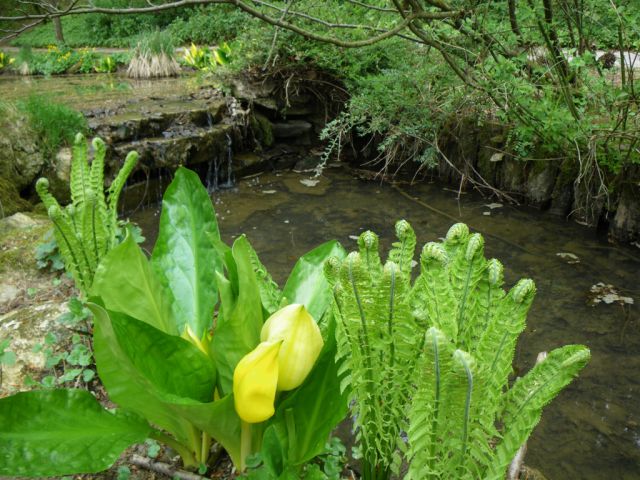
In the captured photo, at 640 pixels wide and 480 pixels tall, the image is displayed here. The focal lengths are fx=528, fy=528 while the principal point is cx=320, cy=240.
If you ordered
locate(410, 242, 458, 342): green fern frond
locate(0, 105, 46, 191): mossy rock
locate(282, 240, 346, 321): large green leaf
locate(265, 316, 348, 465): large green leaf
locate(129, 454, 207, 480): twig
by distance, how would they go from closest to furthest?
locate(410, 242, 458, 342): green fern frond
locate(265, 316, 348, 465): large green leaf
locate(129, 454, 207, 480): twig
locate(282, 240, 346, 321): large green leaf
locate(0, 105, 46, 191): mossy rock

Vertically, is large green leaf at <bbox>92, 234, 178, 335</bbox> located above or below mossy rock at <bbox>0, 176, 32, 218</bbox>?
above

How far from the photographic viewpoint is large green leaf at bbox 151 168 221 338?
1.29 m

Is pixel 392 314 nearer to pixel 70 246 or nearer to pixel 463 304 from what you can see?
pixel 463 304

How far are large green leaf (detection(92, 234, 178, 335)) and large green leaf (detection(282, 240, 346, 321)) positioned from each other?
11.7 inches

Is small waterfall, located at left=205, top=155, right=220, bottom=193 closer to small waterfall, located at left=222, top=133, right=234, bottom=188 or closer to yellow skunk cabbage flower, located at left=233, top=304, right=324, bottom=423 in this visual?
small waterfall, located at left=222, top=133, right=234, bottom=188

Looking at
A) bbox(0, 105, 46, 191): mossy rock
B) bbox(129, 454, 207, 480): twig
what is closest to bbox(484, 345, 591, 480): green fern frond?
bbox(129, 454, 207, 480): twig

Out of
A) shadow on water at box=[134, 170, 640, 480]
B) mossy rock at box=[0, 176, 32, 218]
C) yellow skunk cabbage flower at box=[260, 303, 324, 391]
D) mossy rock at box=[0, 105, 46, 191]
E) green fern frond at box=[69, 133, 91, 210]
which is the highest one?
green fern frond at box=[69, 133, 91, 210]

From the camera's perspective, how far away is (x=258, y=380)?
82 centimetres

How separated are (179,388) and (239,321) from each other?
196mm

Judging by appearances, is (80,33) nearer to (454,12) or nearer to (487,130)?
(487,130)

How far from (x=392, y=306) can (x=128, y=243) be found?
54 cm

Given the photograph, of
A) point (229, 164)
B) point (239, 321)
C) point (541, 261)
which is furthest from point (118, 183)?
point (229, 164)

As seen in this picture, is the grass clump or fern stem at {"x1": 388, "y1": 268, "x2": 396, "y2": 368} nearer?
fern stem at {"x1": 388, "y1": 268, "x2": 396, "y2": 368}

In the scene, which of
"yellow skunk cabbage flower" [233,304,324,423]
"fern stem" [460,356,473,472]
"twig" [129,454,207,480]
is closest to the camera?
"fern stem" [460,356,473,472]
